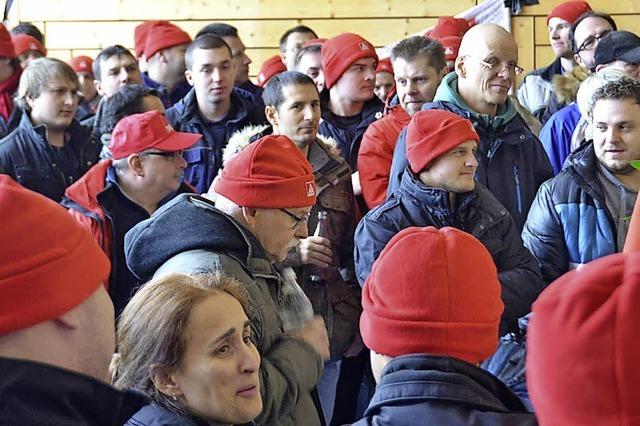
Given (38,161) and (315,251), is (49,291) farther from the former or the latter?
(38,161)

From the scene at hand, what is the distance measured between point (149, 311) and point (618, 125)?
2.15 m

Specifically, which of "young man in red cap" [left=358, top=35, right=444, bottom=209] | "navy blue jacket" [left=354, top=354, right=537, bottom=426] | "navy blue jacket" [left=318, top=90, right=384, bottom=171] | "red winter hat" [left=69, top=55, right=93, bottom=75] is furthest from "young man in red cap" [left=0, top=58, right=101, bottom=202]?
"navy blue jacket" [left=354, top=354, right=537, bottom=426]

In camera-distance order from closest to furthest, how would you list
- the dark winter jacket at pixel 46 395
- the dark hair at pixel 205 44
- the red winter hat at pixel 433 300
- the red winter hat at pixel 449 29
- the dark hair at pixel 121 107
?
the dark winter jacket at pixel 46 395 → the red winter hat at pixel 433 300 → the dark hair at pixel 121 107 → the dark hair at pixel 205 44 → the red winter hat at pixel 449 29

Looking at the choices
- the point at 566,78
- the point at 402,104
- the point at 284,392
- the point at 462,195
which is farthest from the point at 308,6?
the point at 284,392

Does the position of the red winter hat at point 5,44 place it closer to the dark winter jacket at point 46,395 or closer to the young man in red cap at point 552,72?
the young man in red cap at point 552,72

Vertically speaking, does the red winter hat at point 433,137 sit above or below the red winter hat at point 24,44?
above

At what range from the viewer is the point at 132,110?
4250mm

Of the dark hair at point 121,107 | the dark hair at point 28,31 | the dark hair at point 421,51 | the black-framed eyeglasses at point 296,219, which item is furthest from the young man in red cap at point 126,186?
the dark hair at point 28,31

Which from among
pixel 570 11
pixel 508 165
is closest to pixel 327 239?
pixel 508 165

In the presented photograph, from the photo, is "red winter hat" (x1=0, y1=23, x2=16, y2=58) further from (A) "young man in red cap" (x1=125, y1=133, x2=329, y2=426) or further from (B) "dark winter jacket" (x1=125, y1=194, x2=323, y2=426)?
(B) "dark winter jacket" (x1=125, y1=194, x2=323, y2=426)

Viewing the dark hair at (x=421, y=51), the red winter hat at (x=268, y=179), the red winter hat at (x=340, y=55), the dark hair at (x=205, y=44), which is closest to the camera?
the red winter hat at (x=268, y=179)

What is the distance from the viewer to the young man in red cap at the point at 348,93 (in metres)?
4.77

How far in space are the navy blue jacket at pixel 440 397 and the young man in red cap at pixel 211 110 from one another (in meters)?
3.02

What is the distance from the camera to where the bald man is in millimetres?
3828
